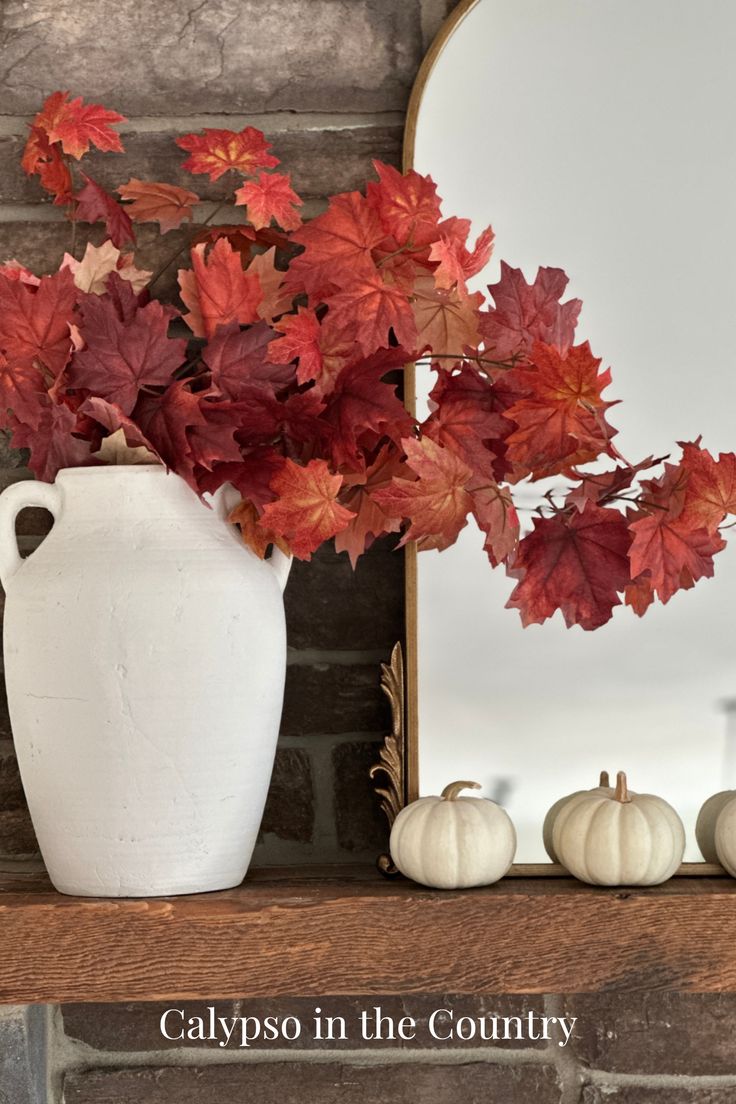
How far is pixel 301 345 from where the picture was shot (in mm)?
865

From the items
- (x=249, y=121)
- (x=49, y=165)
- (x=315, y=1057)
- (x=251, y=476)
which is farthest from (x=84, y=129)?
(x=315, y=1057)

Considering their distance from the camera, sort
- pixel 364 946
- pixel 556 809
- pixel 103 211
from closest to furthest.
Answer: pixel 364 946 < pixel 556 809 < pixel 103 211

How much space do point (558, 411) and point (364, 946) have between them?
0.41m

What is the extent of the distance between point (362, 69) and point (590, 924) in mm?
792

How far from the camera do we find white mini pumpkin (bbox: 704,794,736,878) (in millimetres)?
903

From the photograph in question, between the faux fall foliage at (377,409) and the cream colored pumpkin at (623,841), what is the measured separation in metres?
0.15

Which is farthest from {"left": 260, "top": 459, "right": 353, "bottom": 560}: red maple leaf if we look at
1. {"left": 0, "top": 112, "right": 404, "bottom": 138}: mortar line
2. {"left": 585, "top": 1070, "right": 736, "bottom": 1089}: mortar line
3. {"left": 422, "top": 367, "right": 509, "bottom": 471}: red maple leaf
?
{"left": 585, "top": 1070, "right": 736, "bottom": 1089}: mortar line

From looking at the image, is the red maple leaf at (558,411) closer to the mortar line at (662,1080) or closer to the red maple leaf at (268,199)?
the red maple leaf at (268,199)

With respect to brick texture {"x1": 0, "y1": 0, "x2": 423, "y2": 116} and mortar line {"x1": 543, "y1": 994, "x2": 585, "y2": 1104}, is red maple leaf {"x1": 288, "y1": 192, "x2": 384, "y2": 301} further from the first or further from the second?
mortar line {"x1": 543, "y1": 994, "x2": 585, "y2": 1104}

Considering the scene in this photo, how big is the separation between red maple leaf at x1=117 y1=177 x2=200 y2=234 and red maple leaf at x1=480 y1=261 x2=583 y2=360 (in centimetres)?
31

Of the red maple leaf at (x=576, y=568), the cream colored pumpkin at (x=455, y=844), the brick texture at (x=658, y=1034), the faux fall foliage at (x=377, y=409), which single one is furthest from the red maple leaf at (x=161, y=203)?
the brick texture at (x=658, y=1034)

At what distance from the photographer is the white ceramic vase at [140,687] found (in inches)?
33.5

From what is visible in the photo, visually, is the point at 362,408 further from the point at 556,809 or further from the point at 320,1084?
the point at 320,1084

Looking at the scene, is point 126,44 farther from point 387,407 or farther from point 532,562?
point 532,562
